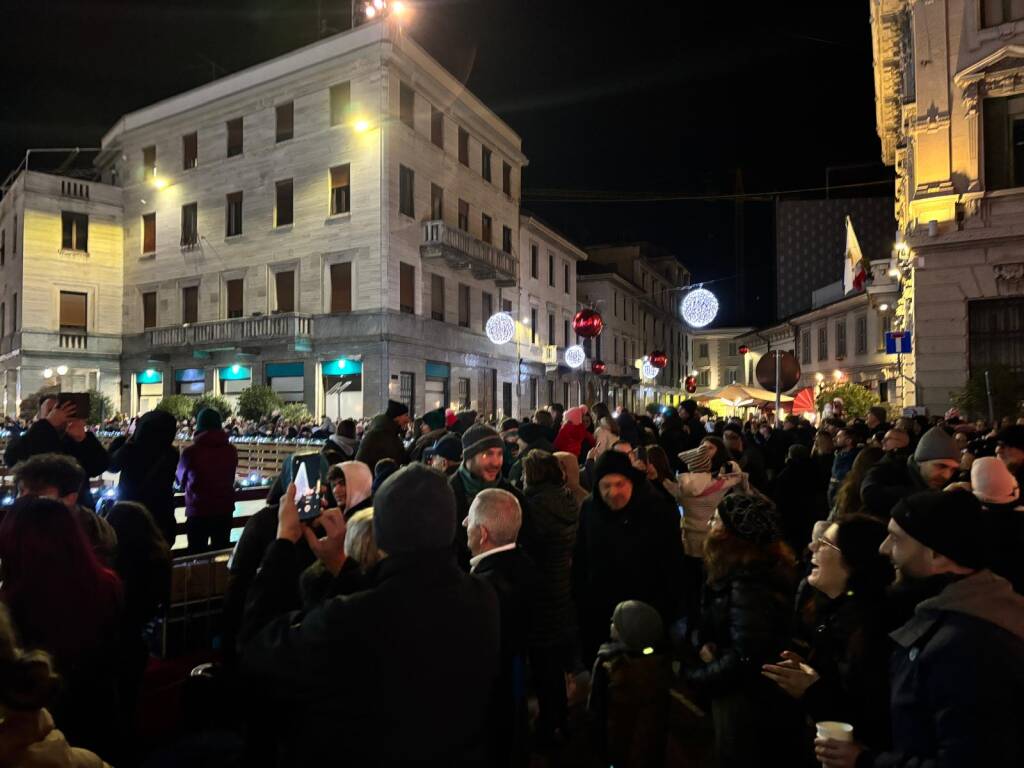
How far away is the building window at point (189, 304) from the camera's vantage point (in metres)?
30.5

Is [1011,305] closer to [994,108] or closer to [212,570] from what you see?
[994,108]

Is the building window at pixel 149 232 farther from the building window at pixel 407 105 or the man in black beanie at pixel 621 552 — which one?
the man in black beanie at pixel 621 552

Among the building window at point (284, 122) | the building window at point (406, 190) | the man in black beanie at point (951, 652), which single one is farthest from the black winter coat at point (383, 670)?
the building window at point (284, 122)

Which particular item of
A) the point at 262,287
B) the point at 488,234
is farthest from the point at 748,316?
the point at 262,287

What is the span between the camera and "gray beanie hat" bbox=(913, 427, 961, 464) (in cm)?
545

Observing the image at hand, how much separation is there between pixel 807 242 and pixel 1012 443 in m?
49.6

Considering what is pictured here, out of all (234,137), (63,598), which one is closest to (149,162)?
(234,137)

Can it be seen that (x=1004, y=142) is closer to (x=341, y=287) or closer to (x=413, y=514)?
(x=413, y=514)

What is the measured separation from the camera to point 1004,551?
3736mm

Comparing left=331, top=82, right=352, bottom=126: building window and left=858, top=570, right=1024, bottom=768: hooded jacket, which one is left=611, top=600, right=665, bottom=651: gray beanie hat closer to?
left=858, top=570, right=1024, bottom=768: hooded jacket

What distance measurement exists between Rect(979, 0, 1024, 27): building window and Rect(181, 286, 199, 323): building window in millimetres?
29543

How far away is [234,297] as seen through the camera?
29375 mm

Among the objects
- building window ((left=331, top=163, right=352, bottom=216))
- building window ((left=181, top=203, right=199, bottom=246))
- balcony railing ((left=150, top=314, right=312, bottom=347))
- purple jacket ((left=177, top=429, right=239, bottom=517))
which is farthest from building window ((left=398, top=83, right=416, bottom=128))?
purple jacket ((left=177, top=429, right=239, bottom=517))

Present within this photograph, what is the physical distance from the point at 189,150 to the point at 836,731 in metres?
34.8
